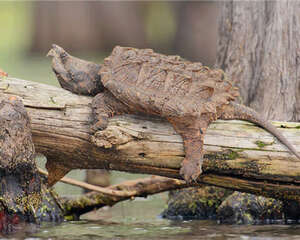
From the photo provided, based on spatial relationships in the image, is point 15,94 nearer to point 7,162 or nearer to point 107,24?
point 7,162

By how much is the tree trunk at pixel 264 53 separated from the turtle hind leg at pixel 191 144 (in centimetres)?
144

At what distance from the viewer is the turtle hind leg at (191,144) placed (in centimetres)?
373

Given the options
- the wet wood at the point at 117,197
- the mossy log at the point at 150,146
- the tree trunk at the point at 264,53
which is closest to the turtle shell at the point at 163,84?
the mossy log at the point at 150,146

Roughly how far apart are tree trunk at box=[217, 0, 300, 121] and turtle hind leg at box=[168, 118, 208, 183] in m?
1.44

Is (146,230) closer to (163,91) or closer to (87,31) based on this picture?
(163,91)

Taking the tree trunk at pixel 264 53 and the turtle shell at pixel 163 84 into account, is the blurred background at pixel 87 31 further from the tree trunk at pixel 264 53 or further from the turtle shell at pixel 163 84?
the turtle shell at pixel 163 84

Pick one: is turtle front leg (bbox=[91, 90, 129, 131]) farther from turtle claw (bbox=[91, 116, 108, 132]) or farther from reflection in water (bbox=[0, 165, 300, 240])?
reflection in water (bbox=[0, 165, 300, 240])

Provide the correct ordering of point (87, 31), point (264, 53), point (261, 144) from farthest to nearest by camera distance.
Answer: point (87, 31) < point (264, 53) < point (261, 144)

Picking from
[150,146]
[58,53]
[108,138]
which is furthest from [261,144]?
[58,53]

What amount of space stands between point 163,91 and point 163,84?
0.18ft

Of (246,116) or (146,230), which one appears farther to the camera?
(146,230)

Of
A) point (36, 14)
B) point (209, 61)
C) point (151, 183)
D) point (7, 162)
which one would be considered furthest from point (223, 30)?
point (36, 14)

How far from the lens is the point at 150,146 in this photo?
3789mm

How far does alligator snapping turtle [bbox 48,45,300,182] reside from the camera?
3742 mm
